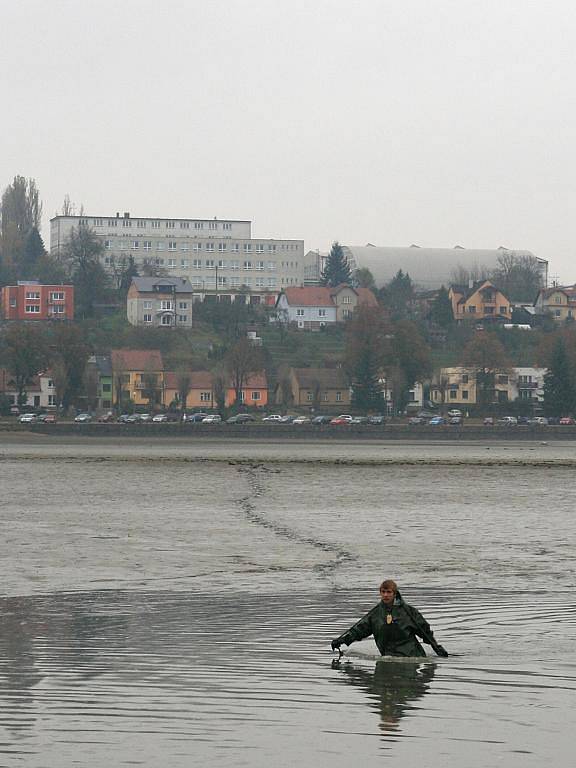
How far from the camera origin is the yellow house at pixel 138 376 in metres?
153

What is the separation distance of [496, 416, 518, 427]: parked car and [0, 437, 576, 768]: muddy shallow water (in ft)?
280

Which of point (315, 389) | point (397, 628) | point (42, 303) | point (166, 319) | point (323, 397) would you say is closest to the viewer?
point (397, 628)

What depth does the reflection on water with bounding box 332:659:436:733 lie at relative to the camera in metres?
14.7

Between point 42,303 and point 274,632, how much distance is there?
546 feet

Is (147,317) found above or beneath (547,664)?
above

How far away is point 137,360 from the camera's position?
16175 centimetres

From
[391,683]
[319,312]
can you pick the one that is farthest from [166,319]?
[391,683]

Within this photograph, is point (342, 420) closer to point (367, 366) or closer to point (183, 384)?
point (367, 366)

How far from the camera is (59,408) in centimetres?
14262

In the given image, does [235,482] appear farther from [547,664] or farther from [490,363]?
[490,363]

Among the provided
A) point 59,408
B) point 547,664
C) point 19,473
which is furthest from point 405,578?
point 59,408

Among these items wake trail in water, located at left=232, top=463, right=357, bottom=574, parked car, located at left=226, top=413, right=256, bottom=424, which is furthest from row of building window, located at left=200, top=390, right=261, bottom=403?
wake trail in water, located at left=232, top=463, right=357, bottom=574

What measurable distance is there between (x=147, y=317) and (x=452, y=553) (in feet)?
515

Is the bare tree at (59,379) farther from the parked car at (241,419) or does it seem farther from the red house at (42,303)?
the red house at (42,303)
